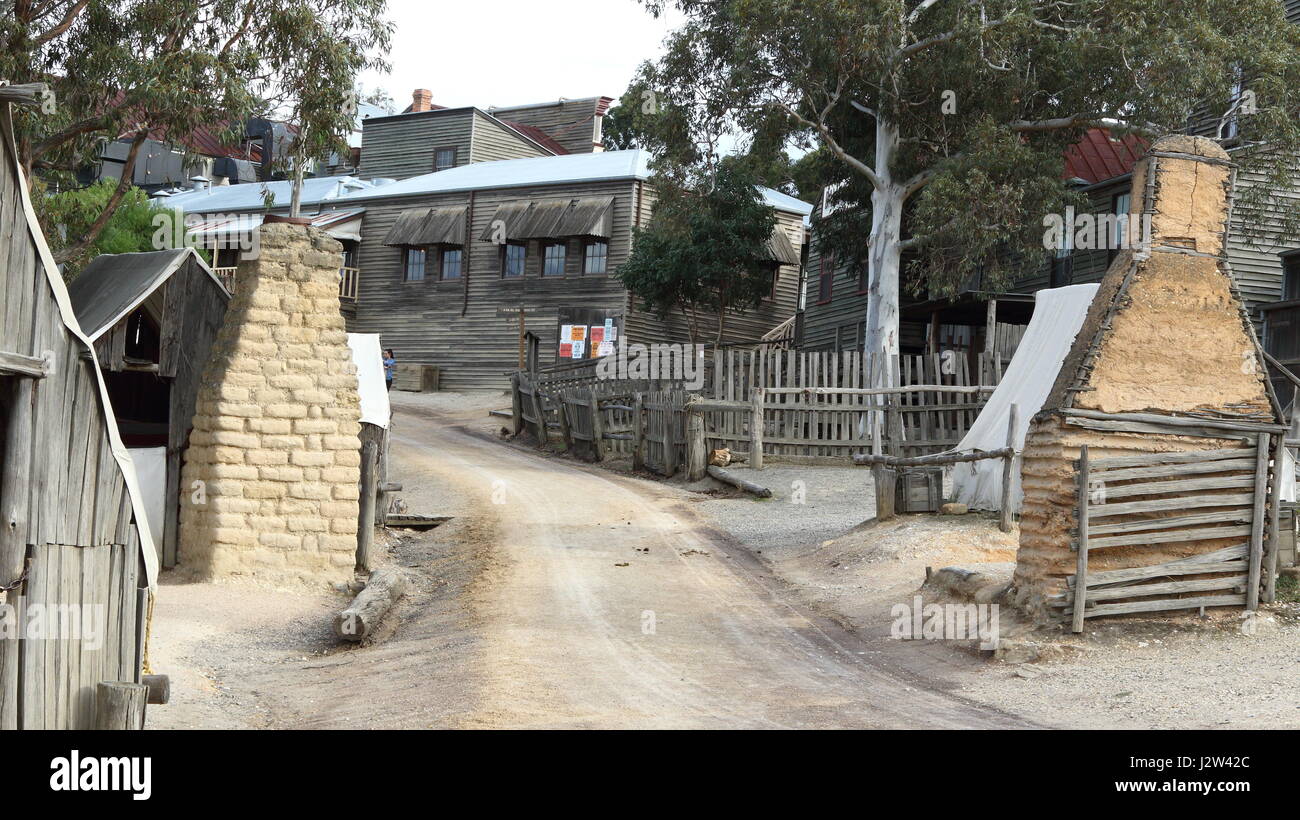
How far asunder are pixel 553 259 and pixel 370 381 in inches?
762

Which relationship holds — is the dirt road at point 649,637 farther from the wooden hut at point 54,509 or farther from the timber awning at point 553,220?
the timber awning at point 553,220

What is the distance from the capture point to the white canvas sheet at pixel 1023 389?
16.5 metres

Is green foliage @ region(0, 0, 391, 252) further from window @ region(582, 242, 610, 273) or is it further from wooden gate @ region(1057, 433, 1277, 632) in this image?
window @ region(582, 242, 610, 273)

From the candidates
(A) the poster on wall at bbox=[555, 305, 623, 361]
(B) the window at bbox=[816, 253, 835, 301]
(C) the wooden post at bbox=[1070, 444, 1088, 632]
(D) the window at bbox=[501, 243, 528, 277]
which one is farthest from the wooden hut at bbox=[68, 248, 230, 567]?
(B) the window at bbox=[816, 253, 835, 301]

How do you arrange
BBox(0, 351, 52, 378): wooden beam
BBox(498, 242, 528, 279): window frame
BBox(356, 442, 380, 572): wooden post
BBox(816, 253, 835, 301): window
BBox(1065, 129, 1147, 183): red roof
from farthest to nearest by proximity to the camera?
BBox(498, 242, 528, 279): window frame < BBox(816, 253, 835, 301): window < BBox(1065, 129, 1147, 183): red roof < BBox(356, 442, 380, 572): wooden post < BBox(0, 351, 52, 378): wooden beam

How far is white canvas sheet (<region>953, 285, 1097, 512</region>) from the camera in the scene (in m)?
16.5

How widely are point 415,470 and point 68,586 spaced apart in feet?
50.3

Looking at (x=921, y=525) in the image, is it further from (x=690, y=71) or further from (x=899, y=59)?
(x=690, y=71)

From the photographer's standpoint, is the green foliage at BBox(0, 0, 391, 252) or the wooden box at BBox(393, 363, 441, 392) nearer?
the green foliage at BBox(0, 0, 391, 252)

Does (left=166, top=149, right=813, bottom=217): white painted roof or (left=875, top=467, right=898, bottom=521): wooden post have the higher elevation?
(left=166, top=149, right=813, bottom=217): white painted roof

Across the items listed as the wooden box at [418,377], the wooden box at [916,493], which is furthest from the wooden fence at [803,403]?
→ the wooden box at [418,377]

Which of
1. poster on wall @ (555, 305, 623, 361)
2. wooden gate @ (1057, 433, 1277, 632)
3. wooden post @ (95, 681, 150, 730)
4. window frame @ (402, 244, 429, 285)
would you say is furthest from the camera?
window frame @ (402, 244, 429, 285)

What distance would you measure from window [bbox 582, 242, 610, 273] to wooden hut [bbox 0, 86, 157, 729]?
29.2m
